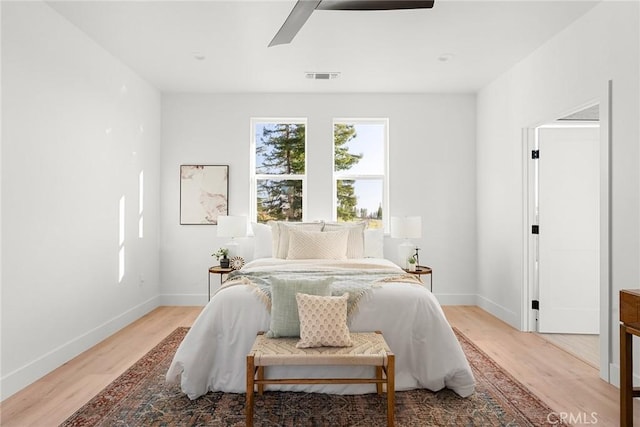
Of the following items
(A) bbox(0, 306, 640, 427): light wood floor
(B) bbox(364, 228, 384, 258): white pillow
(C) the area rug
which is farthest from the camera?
(B) bbox(364, 228, 384, 258): white pillow

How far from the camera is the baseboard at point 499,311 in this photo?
4363 mm

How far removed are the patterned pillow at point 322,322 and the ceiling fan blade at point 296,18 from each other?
1653 millimetres

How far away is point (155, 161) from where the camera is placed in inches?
208

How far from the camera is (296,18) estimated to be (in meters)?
2.50

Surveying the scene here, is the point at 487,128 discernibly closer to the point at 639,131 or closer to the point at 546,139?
the point at 546,139

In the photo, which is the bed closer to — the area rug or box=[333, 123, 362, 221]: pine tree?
the area rug

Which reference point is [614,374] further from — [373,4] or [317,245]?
[373,4]

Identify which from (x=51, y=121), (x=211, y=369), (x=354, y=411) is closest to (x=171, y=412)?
(x=211, y=369)

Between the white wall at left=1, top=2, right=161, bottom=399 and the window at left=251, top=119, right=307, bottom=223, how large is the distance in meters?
1.49

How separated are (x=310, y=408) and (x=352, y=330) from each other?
0.55 meters

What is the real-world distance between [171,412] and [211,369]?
364 mm

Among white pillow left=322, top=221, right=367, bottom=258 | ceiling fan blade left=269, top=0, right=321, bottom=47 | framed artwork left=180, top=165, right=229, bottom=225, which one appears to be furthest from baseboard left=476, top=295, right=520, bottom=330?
ceiling fan blade left=269, top=0, right=321, bottom=47
